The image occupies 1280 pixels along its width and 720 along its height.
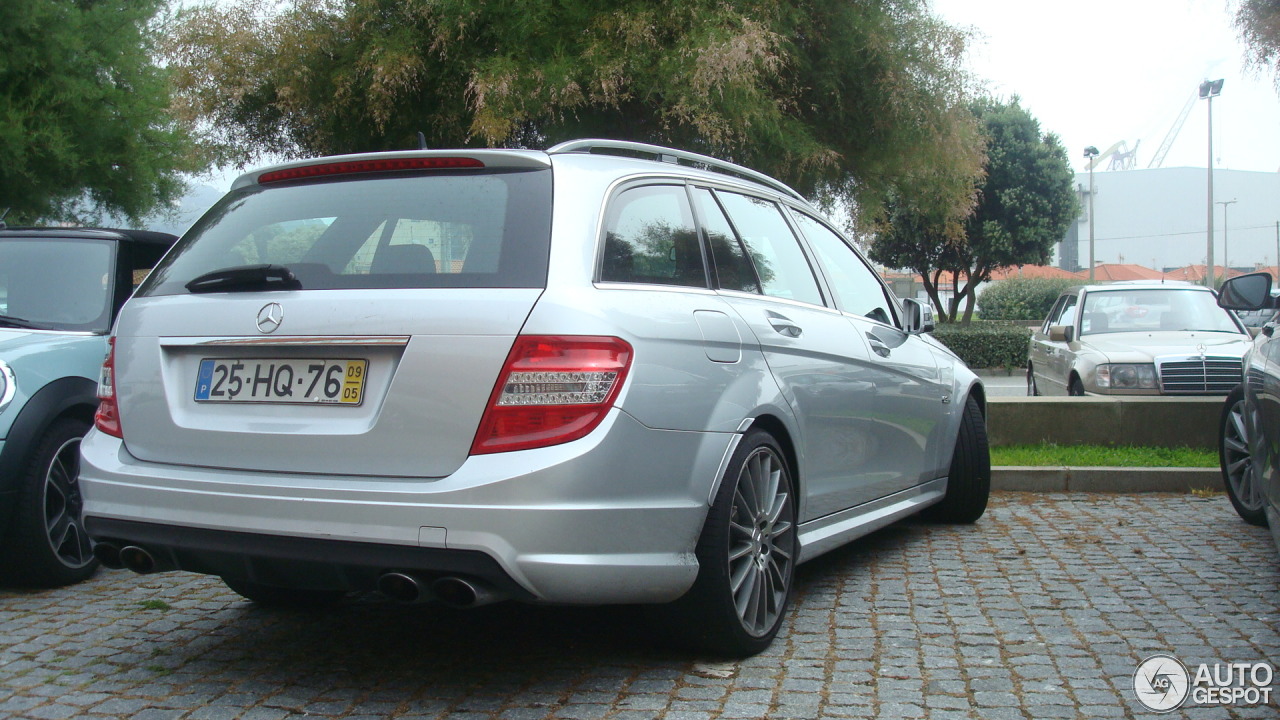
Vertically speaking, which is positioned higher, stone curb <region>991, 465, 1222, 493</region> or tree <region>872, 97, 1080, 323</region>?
tree <region>872, 97, 1080, 323</region>

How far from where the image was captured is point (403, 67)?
13.0 m

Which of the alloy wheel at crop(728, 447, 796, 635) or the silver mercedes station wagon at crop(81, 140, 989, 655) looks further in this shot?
the alloy wheel at crop(728, 447, 796, 635)

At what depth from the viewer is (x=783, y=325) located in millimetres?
4105

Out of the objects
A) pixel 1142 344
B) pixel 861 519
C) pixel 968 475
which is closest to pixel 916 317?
pixel 968 475

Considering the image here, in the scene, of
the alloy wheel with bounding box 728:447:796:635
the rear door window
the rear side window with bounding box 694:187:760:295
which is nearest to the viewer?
the alloy wheel with bounding box 728:447:796:635

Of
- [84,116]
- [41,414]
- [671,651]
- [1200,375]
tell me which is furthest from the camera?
[84,116]

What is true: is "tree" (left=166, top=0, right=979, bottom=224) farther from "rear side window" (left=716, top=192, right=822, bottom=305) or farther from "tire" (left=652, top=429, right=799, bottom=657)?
"tire" (left=652, top=429, right=799, bottom=657)

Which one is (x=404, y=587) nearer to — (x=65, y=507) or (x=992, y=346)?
(x=65, y=507)

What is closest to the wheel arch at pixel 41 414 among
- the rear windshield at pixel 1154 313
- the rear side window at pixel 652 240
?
the rear side window at pixel 652 240

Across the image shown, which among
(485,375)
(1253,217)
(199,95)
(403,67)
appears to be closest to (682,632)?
(485,375)

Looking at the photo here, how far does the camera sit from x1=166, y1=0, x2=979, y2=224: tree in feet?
41.7

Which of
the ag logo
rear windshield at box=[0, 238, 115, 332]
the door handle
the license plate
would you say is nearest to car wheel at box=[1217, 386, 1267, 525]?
the ag logo

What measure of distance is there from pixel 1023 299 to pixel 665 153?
4470 cm

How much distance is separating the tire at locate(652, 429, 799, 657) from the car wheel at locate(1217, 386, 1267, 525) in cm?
337
